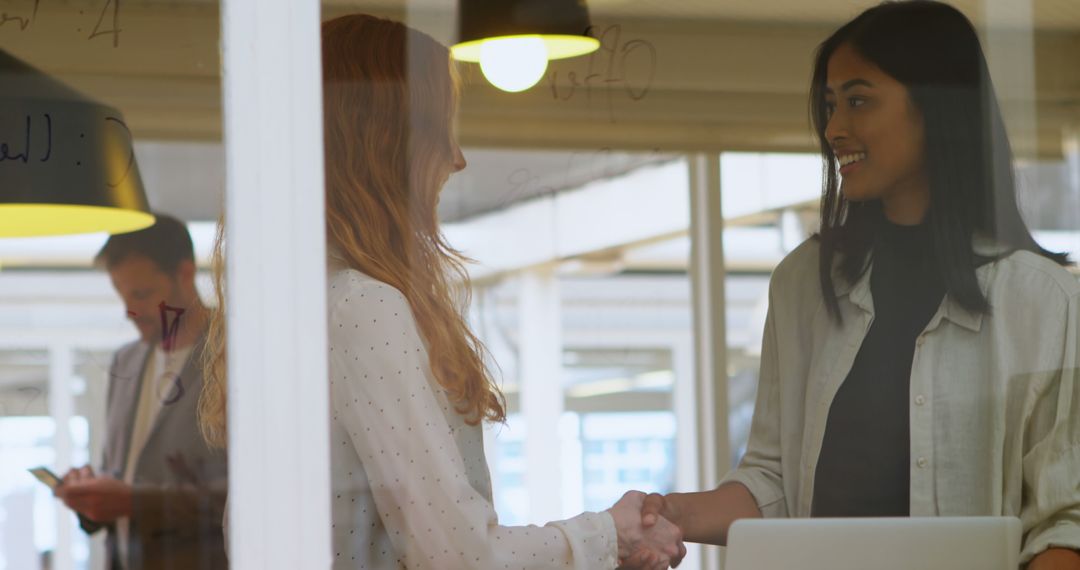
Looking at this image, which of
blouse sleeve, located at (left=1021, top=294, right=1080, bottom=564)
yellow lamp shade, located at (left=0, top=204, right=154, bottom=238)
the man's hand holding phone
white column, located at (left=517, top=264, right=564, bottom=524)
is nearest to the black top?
blouse sleeve, located at (left=1021, top=294, right=1080, bottom=564)

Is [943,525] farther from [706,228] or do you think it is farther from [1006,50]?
[706,228]

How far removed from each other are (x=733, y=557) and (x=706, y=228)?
0.78 meters

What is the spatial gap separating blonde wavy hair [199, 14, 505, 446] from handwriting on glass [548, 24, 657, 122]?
38cm

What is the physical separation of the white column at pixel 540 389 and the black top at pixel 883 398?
0.41 metres

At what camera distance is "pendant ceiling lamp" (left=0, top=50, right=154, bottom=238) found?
8.04ft

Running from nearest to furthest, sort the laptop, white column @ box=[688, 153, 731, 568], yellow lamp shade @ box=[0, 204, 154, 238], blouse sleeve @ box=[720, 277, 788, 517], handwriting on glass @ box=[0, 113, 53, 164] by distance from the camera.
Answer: the laptop
blouse sleeve @ box=[720, 277, 788, 517]
white column @ box=[688, 153, 731, 568]
handwriting on glass @ box=[0, 113, 53, 164]
yellow lamp shade @ box=[0, 204, 154, 238]

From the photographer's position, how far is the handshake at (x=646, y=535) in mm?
1716

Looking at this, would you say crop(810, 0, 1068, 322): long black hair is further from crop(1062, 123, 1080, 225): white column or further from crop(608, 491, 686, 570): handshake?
crop(608, 491, 686, 570): handshake

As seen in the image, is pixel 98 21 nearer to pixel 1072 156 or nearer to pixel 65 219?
pixel 65 219

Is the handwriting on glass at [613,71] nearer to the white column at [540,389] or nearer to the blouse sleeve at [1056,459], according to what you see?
the white column at [540,389]

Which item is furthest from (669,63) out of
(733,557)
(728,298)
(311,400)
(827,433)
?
(311,400)

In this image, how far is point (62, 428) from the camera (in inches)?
127

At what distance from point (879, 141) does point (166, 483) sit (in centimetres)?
184

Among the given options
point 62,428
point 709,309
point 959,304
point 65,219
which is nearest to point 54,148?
point 65,219
